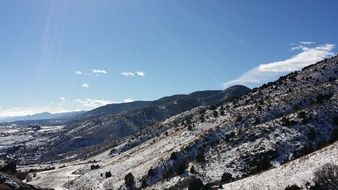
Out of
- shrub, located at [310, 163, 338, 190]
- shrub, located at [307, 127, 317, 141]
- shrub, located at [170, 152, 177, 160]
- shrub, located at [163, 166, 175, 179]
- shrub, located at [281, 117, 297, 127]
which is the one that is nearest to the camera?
shrub, located at [310, 163, 338, 190]

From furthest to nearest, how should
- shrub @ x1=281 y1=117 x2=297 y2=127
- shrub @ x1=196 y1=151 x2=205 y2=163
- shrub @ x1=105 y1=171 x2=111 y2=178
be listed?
shrub @ x1=105 y1=171 x2=111 y2=178 < shrub @ x1=281 y1=117 x2=297 y2=127 < shrub @ x1=196 y1=151 x2=205 y2=163

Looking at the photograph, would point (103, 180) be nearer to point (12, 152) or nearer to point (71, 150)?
point (71, 150)

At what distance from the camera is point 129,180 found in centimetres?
5612

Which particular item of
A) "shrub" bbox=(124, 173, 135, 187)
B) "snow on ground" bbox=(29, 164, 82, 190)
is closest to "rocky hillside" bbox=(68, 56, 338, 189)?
"shrub" bbox=(124, 173, 135, 187)

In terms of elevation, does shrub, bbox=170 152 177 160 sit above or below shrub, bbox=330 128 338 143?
below

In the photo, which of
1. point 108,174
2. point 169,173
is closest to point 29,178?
point 108,174

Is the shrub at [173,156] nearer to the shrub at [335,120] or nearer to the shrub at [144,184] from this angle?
the shrub at [144,184]

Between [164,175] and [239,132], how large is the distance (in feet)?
42.9

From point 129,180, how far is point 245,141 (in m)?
17.6

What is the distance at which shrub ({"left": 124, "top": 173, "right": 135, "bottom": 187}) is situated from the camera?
55562 millimetres

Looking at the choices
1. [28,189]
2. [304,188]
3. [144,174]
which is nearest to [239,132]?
[144,174]

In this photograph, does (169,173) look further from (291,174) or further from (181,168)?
(291,174)

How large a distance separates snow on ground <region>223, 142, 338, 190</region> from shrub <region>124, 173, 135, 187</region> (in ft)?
67.0

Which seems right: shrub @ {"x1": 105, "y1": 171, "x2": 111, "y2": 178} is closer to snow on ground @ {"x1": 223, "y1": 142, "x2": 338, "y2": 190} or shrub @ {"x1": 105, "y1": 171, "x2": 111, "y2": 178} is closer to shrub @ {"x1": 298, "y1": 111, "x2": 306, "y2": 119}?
snow on ground @ {"x1": 223, "y1": 142, "x2": 338, "y2": 190}
